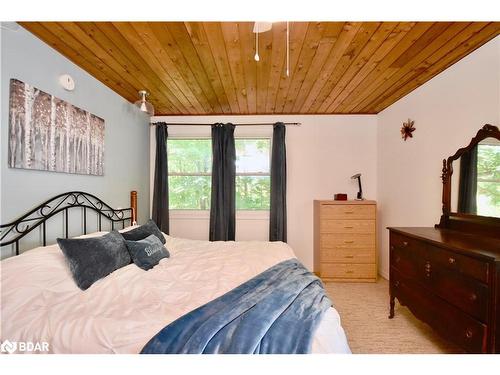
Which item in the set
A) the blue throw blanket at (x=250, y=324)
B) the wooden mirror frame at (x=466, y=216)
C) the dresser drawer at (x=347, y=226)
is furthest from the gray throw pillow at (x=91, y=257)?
the wooden mirror frame at (x=466, y=216)

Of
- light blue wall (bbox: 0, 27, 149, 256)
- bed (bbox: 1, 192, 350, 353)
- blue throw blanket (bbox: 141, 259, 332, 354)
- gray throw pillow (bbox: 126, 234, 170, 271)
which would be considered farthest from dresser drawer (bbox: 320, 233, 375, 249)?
light blue wall (bbox: 0, 27, 149, 256)

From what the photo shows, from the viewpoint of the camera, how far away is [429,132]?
2.50 m

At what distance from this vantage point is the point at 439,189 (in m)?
2.37

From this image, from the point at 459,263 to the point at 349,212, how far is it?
68.2 inches

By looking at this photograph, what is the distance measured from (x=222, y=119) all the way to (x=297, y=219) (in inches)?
78.1

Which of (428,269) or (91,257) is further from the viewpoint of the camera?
(428,269)

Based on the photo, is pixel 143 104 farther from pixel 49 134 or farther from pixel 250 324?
pixel 250 324

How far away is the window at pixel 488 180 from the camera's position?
173 centimetres

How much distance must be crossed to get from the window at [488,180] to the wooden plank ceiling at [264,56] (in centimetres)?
87

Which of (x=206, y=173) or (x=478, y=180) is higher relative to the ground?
(x=206, y=173)

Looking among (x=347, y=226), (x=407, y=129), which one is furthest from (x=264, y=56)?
(x=347, y=226)

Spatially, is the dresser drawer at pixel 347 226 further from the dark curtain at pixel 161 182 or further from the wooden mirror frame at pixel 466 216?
the dark curtain at pixel 161 182

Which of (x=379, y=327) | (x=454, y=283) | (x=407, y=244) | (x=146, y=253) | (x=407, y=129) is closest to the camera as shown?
(x=454, y=283)
